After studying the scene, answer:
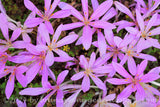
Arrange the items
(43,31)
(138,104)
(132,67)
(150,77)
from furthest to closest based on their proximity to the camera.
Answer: (138,104) < (132,67) < (150,77) < (43,31)

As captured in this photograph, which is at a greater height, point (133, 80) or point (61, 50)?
point (61, 50)

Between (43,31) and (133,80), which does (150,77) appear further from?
(43,31)

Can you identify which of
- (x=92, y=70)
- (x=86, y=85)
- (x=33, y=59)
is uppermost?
(x=33, y=59)

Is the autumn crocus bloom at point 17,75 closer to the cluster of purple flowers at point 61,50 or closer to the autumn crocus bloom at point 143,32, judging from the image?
the cluster of purple flowers at point 61,50

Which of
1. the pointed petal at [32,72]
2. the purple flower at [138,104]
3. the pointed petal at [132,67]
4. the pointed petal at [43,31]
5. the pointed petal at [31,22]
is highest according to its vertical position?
the pointed petal at [31,22]

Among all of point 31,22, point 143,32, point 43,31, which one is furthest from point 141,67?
point 31,22

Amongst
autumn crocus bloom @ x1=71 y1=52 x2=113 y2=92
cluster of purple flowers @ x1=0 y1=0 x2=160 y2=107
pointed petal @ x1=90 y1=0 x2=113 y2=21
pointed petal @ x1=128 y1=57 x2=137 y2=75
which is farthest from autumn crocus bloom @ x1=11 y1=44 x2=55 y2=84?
pointed petal @ x1=128 y1=57 x2=137 y2=75

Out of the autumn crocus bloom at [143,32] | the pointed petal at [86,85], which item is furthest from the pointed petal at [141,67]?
the pointed petal at [86,85]

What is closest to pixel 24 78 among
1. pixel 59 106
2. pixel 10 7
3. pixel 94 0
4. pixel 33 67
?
pixel 33 67

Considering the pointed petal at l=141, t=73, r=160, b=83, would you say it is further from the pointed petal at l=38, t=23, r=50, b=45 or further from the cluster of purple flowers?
the pointed petal at l=38, t=23, r=50, b=45

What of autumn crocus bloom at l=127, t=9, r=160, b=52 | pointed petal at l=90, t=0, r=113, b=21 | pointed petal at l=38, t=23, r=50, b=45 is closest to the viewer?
pointed petal at l=38, t=23, r=50, b=45

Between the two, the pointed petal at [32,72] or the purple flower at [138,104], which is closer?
the pointed petal at [32,72]
